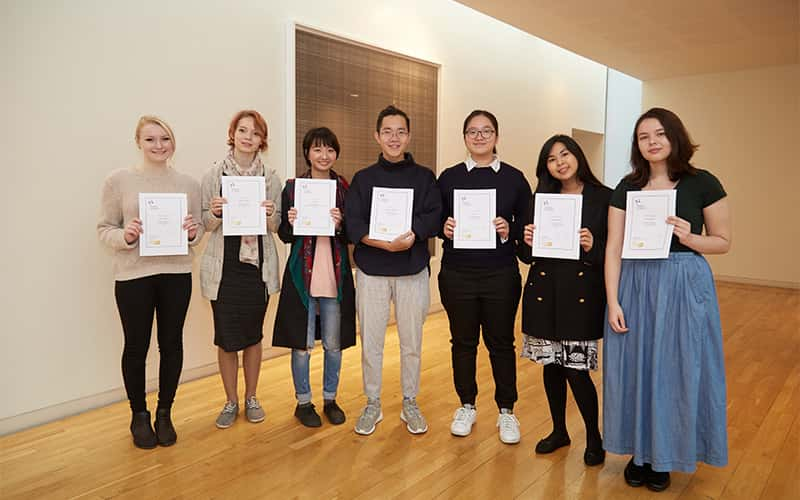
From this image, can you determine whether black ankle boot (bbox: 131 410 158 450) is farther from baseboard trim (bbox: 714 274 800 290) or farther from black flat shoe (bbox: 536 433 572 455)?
baseboard trim (bbox: 714 274 800 290)

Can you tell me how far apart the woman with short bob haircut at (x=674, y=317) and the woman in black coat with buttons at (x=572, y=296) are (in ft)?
0.44

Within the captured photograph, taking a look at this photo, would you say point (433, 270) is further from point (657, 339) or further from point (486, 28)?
point (657, 339)

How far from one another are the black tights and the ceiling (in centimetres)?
364

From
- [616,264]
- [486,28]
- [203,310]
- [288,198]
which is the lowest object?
[203,310]

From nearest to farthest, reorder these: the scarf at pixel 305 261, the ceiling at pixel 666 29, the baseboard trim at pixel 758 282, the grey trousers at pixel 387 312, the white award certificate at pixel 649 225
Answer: the white award certificate at pixel 649 225 → the grey trousers at pixel 387 312 → the scarf at pixel 305 261 → the ceiling at pixel 666 29 → the baseboard trim at pixel 758 282

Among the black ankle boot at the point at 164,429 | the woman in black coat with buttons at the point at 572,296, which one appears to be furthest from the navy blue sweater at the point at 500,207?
the black ankle boot at the point at 164,429

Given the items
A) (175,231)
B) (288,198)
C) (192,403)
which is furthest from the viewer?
(192,403)

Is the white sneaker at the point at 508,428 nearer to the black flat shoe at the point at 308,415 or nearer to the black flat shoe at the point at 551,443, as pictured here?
the black flat shoe at the point at 551,443

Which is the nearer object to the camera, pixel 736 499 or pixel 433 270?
pixel 736 499

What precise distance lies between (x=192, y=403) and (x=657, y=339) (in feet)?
8.64

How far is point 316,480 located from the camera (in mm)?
2588

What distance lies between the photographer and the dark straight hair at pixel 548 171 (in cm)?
259

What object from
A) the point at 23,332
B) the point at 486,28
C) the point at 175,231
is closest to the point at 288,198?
the point at 175,231

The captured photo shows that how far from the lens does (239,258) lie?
3037 millimetres
